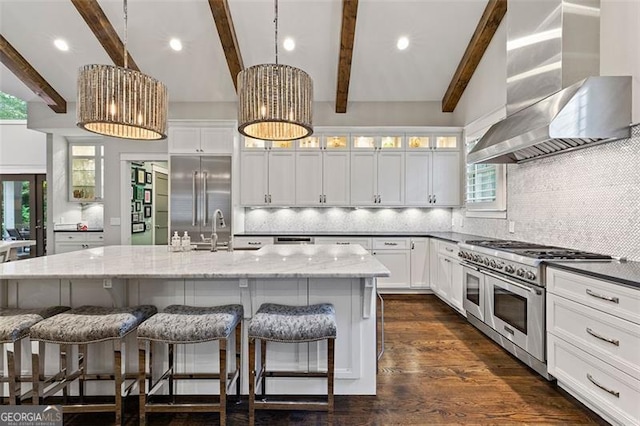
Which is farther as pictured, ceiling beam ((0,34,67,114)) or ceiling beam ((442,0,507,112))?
ceiling beam ((0,34,67,114))

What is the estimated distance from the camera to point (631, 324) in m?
1.79

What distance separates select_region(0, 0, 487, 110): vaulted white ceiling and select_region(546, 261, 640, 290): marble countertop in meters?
3.38

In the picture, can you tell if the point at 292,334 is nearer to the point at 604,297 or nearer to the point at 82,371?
the point at 82,371

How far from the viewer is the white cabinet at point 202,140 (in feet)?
16.8

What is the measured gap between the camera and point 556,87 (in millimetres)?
2736

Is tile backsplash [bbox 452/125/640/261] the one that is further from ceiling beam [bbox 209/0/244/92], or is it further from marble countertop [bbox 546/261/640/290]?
ceiling beam [bbox 209/0/244/92]

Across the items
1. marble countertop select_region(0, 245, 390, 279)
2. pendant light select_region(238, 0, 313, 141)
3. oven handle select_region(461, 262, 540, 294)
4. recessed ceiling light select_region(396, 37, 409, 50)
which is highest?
recessed ceiling light select_region(396, 37, 409, 50)

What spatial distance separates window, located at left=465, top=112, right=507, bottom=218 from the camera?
4.14m

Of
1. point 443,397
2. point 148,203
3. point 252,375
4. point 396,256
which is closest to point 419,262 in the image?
point 396,256

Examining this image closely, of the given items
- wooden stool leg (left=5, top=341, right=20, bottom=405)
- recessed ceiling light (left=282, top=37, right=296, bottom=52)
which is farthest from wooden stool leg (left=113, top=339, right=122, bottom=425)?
recessed ceiling light (left=282, top=37, right=296, bottom=52)

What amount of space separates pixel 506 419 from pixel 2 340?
304 cm

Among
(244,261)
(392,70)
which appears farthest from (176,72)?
(244,261)

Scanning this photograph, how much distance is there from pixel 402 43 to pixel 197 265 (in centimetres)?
405

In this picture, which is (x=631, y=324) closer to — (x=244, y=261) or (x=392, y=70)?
(x=244, y=261)
